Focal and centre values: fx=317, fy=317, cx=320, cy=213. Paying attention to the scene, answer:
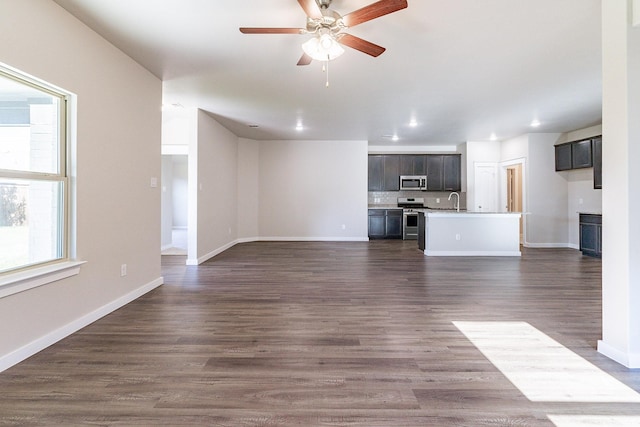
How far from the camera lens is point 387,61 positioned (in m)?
3.41

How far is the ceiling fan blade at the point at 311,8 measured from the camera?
2120mm

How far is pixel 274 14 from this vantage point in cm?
257

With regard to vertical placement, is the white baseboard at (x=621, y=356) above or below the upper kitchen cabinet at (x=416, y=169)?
below

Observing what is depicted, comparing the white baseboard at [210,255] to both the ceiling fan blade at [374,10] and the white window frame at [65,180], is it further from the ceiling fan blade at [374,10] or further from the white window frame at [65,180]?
the ceiling fan blade at [374,10]

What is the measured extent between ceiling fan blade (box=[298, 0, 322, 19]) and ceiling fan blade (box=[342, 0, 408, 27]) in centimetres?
19

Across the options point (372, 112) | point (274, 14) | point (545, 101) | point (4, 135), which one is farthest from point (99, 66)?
point (545, 101)

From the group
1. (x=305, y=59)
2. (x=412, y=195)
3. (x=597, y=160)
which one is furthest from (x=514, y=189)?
(x=305, y=59)

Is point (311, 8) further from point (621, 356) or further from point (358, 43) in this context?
point (621, 356)

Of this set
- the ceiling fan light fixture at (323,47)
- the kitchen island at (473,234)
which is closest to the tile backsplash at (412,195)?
the kitchen island at (473,234)

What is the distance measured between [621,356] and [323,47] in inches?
118

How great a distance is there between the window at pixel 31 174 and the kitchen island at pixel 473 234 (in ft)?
18.7

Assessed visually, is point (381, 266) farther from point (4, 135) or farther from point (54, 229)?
point (4, 135)

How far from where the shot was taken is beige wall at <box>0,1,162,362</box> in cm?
217

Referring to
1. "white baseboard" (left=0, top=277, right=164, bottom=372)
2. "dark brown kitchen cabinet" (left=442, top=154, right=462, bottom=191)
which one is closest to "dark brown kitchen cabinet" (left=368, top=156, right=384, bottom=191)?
"dark brown kitchen cabinet" (left=442, top=154, right=462, bottom=191)
